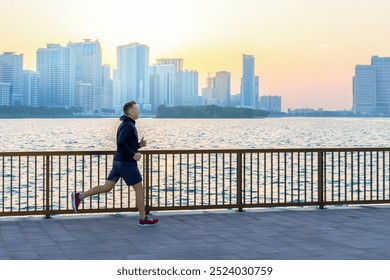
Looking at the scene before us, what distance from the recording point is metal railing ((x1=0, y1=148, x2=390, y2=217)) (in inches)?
440

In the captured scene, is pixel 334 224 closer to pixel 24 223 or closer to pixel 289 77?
pixel 24 223

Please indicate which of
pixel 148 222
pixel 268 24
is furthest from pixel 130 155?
pixel 268 24

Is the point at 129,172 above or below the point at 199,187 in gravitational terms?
above

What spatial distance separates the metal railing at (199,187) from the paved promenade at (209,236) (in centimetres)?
40

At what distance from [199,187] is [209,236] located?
83.8ft

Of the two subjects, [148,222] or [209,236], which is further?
[148,222]

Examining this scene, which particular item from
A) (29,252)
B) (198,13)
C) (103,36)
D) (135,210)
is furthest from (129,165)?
(103,36)

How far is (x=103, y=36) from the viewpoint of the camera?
15475 cm

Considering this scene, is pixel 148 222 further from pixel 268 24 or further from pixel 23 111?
pixel 23 111

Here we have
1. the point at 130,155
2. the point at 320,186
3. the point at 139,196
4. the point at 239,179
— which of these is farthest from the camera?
the point at 320,186

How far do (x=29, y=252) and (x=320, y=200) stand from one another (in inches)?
239

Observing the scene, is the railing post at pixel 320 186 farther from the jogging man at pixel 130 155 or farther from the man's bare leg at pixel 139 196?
the man's bare leg at pixel 139 196

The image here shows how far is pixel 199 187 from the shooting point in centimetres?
3459

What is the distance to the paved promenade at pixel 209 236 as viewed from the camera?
7820mm
